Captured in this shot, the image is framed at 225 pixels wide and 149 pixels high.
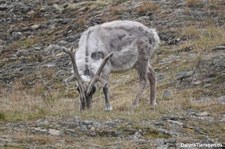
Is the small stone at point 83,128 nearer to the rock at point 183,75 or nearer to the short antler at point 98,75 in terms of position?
the short antler at point 98,75

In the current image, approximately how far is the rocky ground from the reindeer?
0.67m

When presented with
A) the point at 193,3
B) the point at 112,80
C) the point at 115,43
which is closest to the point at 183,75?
the point at 112,80

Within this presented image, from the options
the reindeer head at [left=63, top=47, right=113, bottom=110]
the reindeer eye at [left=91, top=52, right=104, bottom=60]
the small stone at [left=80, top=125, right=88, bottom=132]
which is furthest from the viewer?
the reindeer eye at [left=91, top=52, right=104, bottom=60]

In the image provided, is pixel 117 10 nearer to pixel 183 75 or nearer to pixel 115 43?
pixel 183 75

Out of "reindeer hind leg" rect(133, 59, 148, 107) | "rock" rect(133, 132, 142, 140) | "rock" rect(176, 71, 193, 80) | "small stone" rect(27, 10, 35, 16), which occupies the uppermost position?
"rock" rect(133, 132, 142, 140)

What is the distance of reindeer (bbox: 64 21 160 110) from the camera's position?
50.9 feet

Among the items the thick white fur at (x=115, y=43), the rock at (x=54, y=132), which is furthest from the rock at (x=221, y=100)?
the rock at (x=54, y=132)

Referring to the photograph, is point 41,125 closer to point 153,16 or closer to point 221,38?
point 221,38

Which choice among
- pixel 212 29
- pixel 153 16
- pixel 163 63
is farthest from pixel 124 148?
pixel 153 16

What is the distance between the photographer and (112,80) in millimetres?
25094

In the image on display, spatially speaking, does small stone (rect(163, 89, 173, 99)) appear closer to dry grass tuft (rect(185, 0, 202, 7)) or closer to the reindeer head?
the reindeer head

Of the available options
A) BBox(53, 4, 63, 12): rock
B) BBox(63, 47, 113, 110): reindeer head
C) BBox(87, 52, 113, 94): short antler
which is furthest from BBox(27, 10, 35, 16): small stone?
BBox(63, 47, 113, 110): reindeer head

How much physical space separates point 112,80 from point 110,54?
30.6 ft

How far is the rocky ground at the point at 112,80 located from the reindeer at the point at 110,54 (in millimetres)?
674
